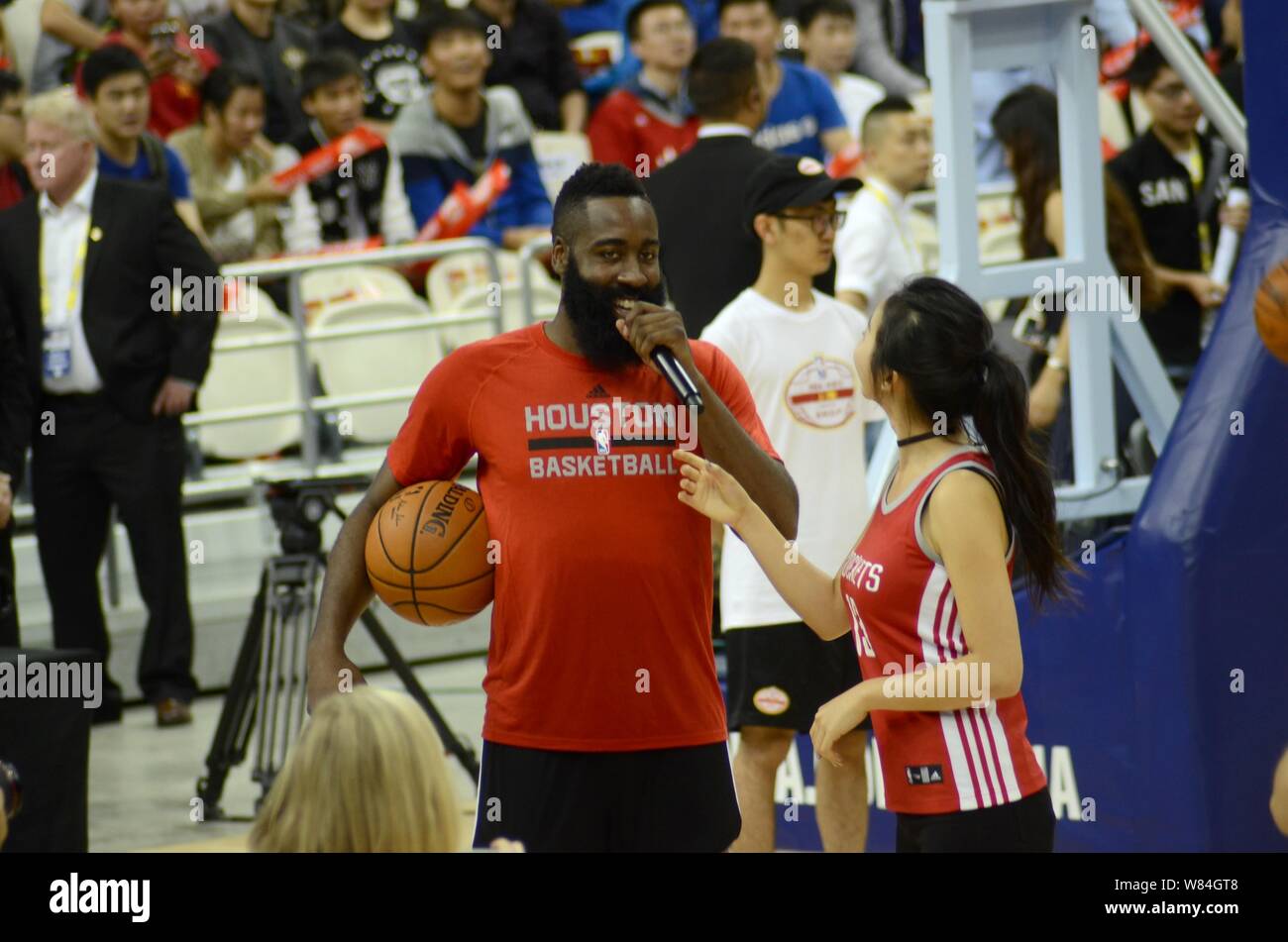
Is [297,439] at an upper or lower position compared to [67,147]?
lower

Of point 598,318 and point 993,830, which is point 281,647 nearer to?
point 598,318

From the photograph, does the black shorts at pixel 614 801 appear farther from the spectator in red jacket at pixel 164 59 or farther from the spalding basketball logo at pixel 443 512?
the spectator in red jacket at pixel 164 59

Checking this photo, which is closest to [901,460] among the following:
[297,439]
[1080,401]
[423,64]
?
[1080,401]

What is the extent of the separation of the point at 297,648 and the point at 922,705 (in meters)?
4.09

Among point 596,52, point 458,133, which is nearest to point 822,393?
point 458,133

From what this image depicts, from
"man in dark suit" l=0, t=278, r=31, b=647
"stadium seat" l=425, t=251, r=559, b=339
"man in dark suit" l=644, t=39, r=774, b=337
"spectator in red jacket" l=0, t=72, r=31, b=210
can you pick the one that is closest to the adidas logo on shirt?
"man in dark suit" l=644, t=39, r=774, b=337

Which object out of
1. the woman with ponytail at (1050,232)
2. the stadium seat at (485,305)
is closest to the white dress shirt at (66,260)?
the stadium seat at (485,305)

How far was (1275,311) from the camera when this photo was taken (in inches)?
198

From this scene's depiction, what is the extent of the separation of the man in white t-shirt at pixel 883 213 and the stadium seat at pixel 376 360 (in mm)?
3104

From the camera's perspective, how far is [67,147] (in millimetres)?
8406

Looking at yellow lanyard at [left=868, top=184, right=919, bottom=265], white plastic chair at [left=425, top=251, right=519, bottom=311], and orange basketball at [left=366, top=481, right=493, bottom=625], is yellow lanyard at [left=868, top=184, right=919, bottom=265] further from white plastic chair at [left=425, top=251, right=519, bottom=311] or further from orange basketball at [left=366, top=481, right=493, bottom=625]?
orange basketball at [left=366, top=481, right=493, bottom=625]

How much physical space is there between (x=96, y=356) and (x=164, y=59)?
3.15 meters

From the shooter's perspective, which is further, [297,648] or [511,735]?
[297,648]
